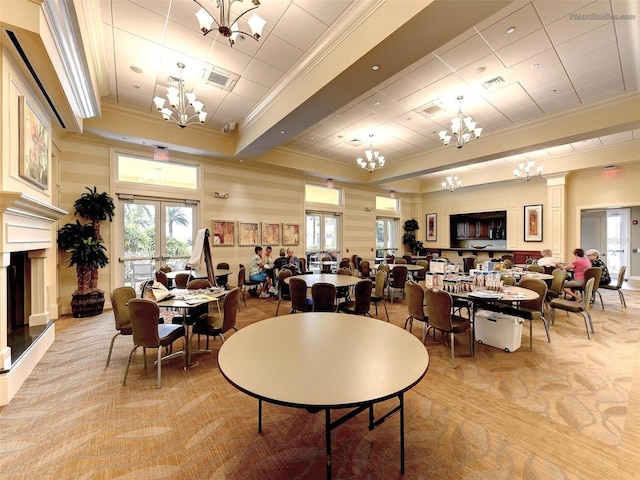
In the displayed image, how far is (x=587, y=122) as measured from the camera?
5582 millimetres

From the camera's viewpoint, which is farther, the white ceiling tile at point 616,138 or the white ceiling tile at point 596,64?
the white ceiling tile at point 616,138

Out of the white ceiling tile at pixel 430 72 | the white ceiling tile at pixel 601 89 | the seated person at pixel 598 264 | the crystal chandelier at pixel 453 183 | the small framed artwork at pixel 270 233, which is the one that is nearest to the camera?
the white ceiling tile at pixel 430 72

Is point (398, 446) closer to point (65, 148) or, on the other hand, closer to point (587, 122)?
point (587, 122)

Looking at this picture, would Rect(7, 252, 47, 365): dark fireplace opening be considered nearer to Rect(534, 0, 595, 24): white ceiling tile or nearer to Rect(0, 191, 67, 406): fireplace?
Rect(0, 191, 67, 406): fireplace

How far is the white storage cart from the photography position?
156 inches

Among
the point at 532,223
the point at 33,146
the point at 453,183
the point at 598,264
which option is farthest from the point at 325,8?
the point at 532,223

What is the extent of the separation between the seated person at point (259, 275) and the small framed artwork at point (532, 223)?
30.0 feet

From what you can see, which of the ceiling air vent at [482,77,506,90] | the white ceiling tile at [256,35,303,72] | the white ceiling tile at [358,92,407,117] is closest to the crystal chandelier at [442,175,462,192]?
the white ceiling tile at [358,92,407,117]

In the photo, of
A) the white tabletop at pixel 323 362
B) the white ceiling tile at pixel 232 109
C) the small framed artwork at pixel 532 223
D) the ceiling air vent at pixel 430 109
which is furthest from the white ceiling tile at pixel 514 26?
the small framed artwork at pixel 532 223

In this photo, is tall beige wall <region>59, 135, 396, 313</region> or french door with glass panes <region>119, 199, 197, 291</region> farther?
french door with glass panes <region>119, 199, 197, 291</region>

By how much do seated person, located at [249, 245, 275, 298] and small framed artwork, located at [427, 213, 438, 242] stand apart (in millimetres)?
8533

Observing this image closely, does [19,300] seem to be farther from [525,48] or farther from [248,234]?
[525,48]

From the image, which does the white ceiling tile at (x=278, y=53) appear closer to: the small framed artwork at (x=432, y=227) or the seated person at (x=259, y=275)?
the seated person at (x=259, y=275)

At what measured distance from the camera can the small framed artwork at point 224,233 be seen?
25.7 ft
